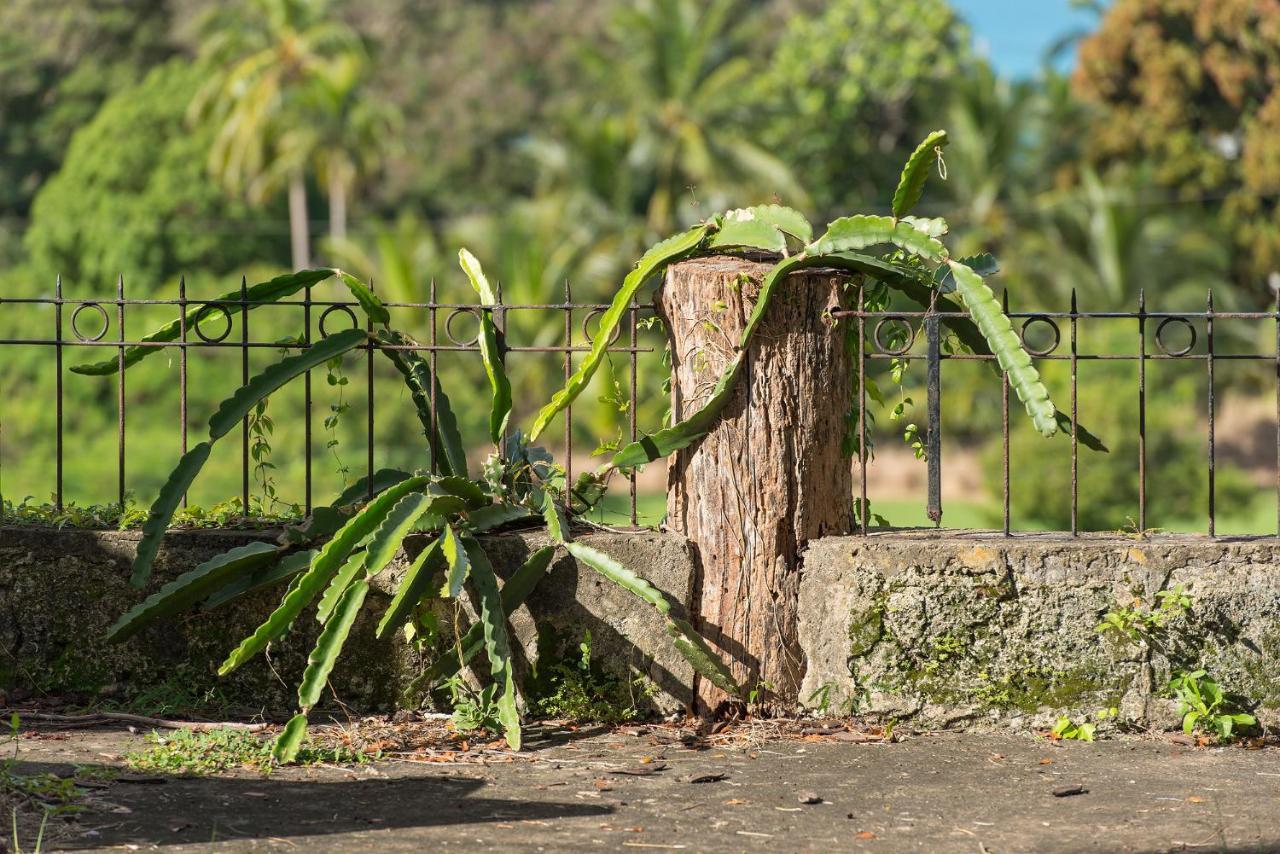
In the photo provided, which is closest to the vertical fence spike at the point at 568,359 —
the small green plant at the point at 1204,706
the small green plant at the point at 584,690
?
the small green plant at the point at 584,690

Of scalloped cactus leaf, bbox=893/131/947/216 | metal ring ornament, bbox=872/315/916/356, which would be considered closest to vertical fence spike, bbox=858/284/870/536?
metal ring ornament, bbox=872/315/916/356

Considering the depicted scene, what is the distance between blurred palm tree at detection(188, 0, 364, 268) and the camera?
29.7 metres

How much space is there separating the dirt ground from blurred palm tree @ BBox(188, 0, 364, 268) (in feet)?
83.9

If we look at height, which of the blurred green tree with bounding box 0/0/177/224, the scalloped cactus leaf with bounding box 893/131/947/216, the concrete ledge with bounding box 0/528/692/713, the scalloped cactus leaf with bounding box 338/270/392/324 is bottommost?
the concrete ledge with bounding box 0/528/692/713

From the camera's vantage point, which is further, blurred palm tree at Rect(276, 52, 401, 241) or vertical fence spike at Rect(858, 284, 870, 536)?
blurred palm tree at Rect(276, 52, 401, 241)

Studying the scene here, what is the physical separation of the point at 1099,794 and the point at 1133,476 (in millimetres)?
16820

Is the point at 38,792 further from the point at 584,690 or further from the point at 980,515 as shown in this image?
the point at 980,515

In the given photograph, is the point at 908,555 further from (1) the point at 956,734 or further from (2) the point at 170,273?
(2) the point at 170,273

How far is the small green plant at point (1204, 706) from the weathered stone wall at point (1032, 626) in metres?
0.05

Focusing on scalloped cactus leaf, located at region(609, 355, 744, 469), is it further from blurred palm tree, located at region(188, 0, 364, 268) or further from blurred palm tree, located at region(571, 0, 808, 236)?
blurred palm tree, located at region(188, 0, 364, 268)

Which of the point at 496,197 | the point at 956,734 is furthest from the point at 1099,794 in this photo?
the point at 496,197

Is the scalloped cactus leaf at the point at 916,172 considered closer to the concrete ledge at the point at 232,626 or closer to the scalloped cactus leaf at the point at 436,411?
the concrete ledge at the point at 232,626

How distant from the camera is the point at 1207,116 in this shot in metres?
27.1

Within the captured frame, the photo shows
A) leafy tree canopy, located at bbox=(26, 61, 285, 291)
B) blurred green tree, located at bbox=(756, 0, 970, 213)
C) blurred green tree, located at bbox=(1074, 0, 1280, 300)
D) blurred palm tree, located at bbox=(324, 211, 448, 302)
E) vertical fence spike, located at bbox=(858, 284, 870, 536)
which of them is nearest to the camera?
vertical fence spike, located at bbox=(858, 284, 870, 536)
